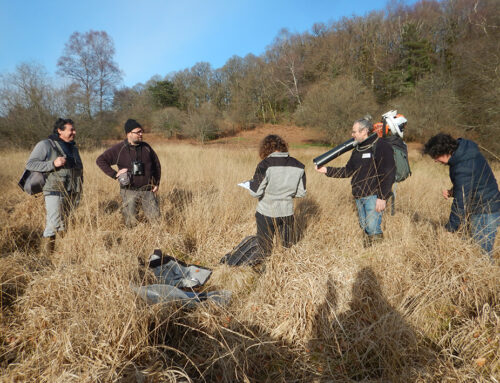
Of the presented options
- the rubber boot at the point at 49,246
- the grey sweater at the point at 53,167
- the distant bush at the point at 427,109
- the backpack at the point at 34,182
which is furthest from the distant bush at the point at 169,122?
the rubber boot at the point at 49,246

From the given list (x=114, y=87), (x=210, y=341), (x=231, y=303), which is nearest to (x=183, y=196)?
(x=231, y=303)

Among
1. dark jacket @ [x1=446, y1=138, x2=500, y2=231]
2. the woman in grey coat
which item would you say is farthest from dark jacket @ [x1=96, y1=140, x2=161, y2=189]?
dark jacket @ [x1=446, y1=138, x2=500, y2=231]

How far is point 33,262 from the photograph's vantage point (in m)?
2.58

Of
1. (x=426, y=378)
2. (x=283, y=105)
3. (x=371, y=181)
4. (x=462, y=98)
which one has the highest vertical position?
(x=283, y=105)

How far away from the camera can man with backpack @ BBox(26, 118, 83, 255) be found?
294cm

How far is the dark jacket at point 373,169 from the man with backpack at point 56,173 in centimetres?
359

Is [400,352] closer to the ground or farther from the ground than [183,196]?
closer to the ground

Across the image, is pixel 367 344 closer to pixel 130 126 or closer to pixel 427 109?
pixel 130 126

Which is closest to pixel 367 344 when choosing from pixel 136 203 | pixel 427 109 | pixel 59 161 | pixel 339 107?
pixel 136 203

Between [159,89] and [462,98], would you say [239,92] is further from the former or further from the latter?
[462,98]

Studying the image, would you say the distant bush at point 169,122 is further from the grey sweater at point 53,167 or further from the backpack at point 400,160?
the backpack at point 400,160

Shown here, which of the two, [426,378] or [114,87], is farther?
[114,87]

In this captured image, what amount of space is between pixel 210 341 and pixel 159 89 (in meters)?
35.1

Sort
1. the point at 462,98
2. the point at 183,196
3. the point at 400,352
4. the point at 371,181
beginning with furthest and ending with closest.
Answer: the point at 462,98
the point at 183,196
the point at 371,181
the point at 400,352
